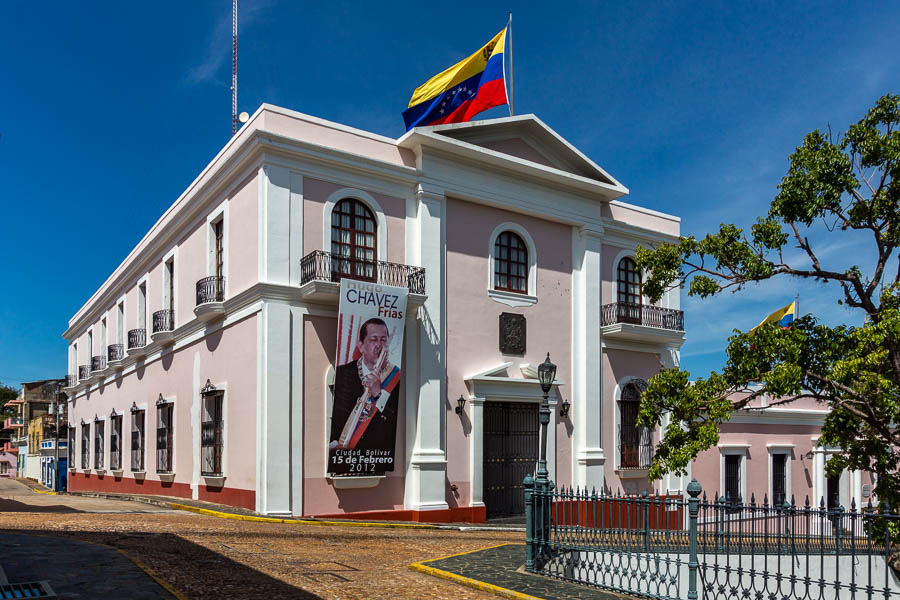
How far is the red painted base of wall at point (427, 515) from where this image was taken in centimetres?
1589

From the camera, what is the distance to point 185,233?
68.4 feet

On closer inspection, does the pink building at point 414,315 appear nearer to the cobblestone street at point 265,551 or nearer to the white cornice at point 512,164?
the white cornice at point 512,164

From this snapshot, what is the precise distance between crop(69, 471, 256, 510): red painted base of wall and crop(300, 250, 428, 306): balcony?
4130 mm

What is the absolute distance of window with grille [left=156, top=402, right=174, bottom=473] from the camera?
20703 mm

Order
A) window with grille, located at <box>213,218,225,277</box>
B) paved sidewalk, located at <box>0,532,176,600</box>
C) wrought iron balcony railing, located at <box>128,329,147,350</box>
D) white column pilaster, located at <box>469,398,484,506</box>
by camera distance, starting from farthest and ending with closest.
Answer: wrought iron balcony railing, located at <box>128,329,147,350</box>, window with grille, located at <box>213,218,225,277</box>, white column pilaster, located at <box>469,398,484,506</box>, paved sidewalk, located at <box>0,532,176,600</box>

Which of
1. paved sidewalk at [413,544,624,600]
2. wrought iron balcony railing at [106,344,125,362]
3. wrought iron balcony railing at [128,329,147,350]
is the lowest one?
paved sidewalk at [413,544,624,600]

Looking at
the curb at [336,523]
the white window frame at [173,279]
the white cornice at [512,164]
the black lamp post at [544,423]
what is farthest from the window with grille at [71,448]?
the black lamp post at [544,423]

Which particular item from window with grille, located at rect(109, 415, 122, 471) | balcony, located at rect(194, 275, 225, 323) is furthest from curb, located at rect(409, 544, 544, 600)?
window with grille, located at rect(109, 415, 122, 471)

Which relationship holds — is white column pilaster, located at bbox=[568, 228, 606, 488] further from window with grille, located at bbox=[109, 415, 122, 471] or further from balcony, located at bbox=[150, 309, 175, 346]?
window with grille, located at bbox=[109, 415, 122, 471]

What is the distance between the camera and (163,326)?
70.6ft

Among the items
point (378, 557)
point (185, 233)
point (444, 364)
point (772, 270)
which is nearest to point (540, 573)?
point (378, 557)

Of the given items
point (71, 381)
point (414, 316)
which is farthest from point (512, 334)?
point (71, 381)

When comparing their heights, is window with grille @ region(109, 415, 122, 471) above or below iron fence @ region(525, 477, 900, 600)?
below

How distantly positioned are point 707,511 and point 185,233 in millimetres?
16185
